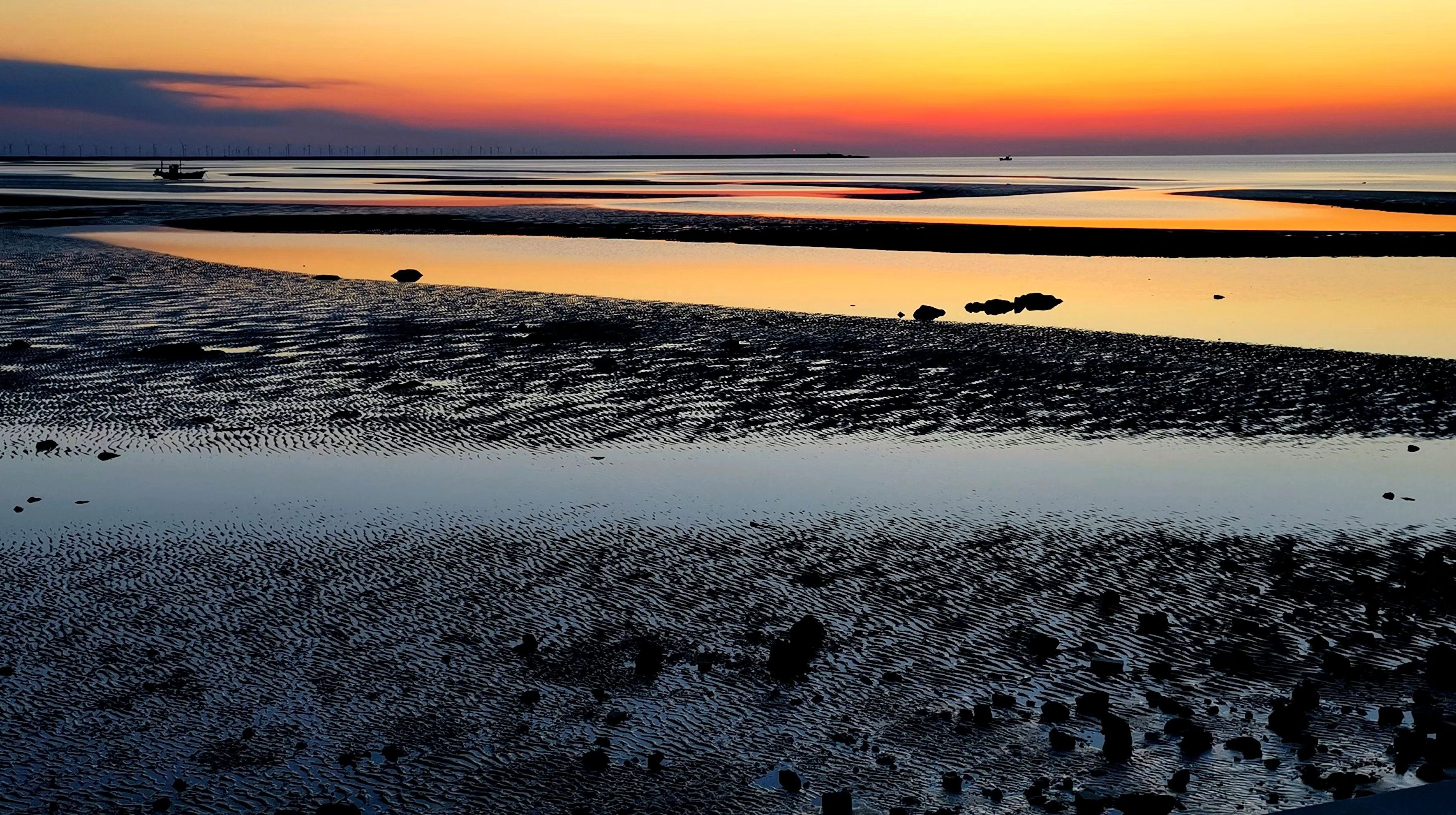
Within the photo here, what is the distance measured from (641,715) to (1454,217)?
220 ft

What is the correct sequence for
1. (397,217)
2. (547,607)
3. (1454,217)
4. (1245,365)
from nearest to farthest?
(547,607), (1245,365), (1454,217), (397,217)

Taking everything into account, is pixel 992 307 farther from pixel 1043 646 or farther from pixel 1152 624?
pixel 1043 646

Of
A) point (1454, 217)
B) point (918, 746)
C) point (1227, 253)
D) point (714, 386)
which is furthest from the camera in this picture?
point (1454, 217)

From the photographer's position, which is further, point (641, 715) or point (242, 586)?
point (242, 586)

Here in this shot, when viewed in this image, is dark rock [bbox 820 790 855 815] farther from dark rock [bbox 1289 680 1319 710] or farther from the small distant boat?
the small distant boat

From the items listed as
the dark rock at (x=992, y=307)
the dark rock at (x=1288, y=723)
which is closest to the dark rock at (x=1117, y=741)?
the dark rock at (x=1288, y=723)

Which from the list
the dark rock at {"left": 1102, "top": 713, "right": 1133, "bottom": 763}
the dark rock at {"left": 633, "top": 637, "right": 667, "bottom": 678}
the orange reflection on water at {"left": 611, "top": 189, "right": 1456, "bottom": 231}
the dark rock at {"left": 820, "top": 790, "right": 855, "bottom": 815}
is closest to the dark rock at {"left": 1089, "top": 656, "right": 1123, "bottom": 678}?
the dark rock at {"left": 1102, "top": 713, "right": 1133, "bottom": 763}

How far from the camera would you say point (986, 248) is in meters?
49.1

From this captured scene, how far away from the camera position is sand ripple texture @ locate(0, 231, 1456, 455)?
53.1 ft

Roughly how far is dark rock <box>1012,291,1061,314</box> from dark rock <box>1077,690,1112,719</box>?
21196 millimetres

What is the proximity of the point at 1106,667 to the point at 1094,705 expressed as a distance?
725 millimetres

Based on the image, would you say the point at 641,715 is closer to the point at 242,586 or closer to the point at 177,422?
the point at 242,586

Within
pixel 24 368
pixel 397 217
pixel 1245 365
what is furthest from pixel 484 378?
pixel 397 217

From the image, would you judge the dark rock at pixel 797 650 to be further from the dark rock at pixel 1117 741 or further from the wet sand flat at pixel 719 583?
the dark rock at pixel 1117 741
